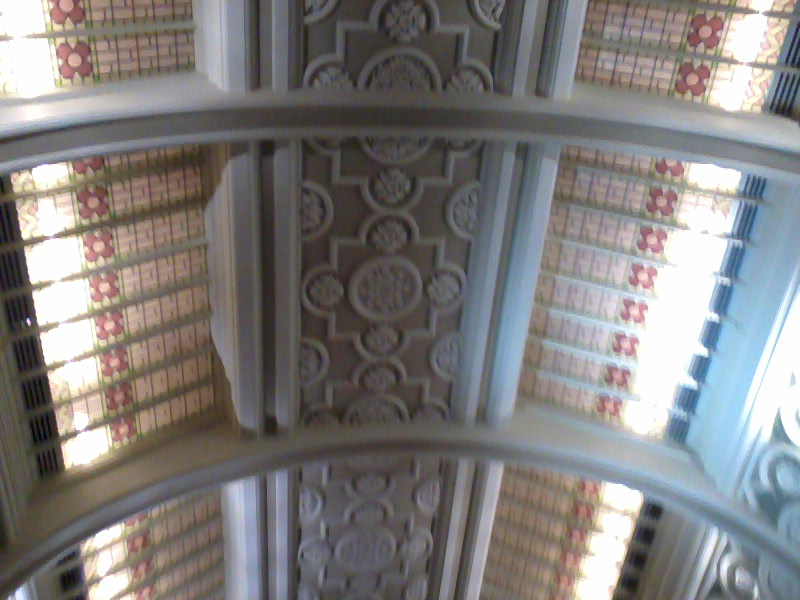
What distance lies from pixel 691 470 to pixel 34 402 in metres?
3.32

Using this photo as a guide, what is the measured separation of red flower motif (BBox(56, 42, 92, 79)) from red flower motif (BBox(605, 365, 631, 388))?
9.79ft

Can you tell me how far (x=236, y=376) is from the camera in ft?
13.2

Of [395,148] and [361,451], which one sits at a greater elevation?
[395,148]

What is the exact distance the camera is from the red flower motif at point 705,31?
Result: 354cm

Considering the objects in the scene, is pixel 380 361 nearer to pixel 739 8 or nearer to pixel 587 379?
pixel 587 379

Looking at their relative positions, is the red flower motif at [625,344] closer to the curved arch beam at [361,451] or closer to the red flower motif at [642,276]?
the red flower motif at [642,276]

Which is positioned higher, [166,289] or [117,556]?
[166,289]

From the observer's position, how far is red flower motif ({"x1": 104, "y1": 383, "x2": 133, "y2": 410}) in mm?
3939

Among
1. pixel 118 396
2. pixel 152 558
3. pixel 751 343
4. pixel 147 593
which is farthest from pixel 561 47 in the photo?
pixel 147 593

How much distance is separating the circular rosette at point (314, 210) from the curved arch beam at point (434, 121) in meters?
0.32

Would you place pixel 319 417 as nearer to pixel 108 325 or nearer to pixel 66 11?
pixel 108 325

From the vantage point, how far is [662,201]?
12.8ft

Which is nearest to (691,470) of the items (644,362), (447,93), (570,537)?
(644,362)

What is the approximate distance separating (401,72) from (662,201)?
143 cm
